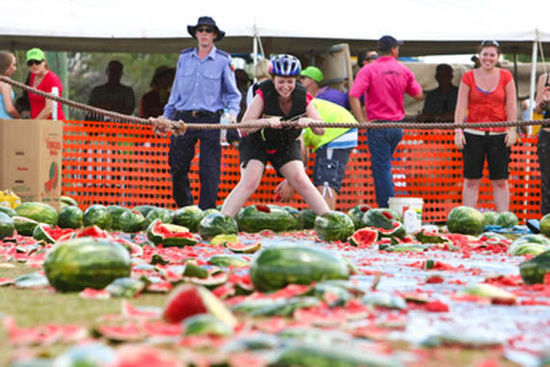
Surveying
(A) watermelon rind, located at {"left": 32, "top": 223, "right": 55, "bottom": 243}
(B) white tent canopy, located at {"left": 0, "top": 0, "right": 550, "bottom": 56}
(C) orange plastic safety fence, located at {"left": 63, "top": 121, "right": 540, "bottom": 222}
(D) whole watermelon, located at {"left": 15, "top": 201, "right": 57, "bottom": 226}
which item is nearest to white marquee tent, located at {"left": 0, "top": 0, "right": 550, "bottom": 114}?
(B) white tent canopy, located at {"left": 0, "top": 0, "right": 550, "bottom": 56}

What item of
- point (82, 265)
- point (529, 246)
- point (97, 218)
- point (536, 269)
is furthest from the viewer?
point (97, 218)

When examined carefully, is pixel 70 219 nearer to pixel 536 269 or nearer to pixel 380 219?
pixel 380 219

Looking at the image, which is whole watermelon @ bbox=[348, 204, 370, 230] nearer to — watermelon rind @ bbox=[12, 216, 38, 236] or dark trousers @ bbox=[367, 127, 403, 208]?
dark trousers @ bbox=[367, 127, 403, 208]

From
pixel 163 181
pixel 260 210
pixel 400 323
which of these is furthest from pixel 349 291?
pixel 163 181

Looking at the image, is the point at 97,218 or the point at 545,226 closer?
the point at 545,226

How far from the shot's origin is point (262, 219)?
27.9 feet

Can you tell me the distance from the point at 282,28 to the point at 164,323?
36.2ft

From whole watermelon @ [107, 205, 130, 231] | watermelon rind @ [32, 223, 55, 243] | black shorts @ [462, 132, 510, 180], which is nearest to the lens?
watermelon rind @ [32, 223, 55, 243]

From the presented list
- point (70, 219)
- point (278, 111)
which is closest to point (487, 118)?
point (278, 111)

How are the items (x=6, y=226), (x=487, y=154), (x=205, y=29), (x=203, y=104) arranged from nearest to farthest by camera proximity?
(x=6, y=226) < (x=203, y=104) < (x=205, y=29) < (x=487, y=154)

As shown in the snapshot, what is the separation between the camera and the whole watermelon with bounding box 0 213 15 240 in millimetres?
6660

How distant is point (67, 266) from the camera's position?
3.71 metres

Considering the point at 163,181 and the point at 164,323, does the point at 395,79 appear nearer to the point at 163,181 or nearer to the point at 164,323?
the point at 163,181

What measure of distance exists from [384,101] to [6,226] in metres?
5.72
